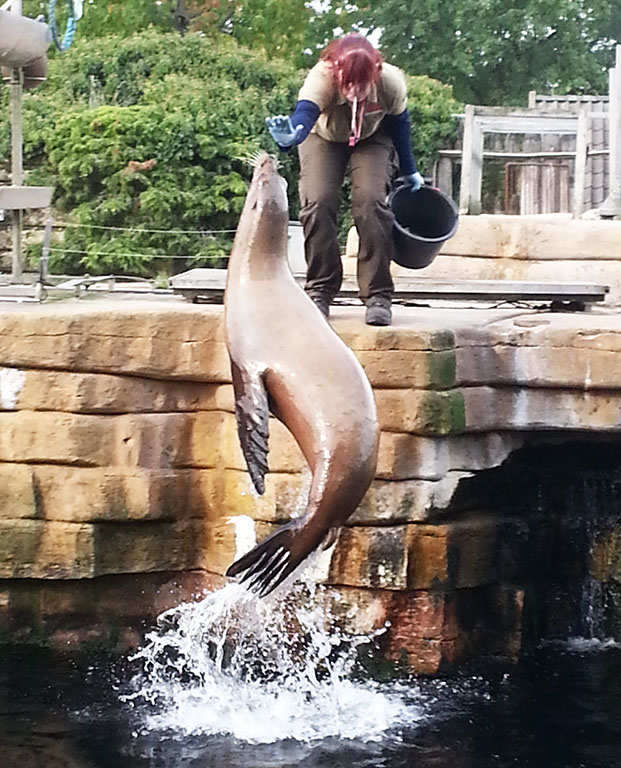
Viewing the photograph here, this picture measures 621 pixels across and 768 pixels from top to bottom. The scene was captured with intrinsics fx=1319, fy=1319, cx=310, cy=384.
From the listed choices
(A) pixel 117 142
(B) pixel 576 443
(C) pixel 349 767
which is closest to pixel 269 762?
(C) pixel 349 767

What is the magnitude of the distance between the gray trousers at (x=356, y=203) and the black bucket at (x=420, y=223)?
0.39ft

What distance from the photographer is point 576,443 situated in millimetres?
6238

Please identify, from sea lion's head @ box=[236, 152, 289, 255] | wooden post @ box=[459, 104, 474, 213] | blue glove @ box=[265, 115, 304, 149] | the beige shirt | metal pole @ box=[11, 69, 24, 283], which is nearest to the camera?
sea lion's head @ box=[236, 152, 289, 255]

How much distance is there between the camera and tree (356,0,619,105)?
67.6 feet

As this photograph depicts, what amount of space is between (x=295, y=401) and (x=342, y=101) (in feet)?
6.70

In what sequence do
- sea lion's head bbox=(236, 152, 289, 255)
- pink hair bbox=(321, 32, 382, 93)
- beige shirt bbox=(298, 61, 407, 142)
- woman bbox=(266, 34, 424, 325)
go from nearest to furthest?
1. sea lion's head bbox=(236, 152, 289, 255)
2. pink hair bbox=(321, 32, 382, 93)
3. beige shirt bbox=(298, 61, 407, 142)
4. woman bbox=(266, 34, 424, 325)

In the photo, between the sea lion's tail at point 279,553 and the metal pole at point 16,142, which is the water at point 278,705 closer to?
the sea lion's tail at point 279,553

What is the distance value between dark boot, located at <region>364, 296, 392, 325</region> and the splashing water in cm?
117

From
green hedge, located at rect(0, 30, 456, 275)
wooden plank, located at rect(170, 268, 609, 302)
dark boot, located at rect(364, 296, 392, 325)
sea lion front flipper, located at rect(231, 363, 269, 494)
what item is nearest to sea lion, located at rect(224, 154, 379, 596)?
sea lion front flipper, located at rect(231, 363, 269, 494)

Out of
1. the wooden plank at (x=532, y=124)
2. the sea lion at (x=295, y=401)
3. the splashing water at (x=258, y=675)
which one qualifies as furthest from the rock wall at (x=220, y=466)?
the wooden plank at (x=532, y=124)

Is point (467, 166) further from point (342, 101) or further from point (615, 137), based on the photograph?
point (342, 101)

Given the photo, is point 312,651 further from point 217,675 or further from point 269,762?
point 269,762

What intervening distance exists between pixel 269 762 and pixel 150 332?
188 cm

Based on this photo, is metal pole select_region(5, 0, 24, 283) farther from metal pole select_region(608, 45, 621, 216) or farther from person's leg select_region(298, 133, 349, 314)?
metal pole select_region(608, 45, 621, 216)
